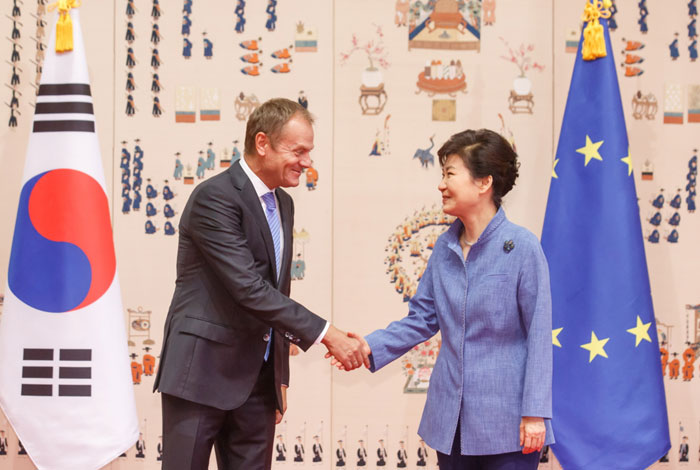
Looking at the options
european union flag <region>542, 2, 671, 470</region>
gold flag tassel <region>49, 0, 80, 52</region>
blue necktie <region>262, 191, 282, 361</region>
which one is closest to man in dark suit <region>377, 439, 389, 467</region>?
european union flag <region>542, 2, 671, 470</region>

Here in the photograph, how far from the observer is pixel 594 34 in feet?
9.56

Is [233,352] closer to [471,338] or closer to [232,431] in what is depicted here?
[232,431]

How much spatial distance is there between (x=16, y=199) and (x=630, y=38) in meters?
3.11

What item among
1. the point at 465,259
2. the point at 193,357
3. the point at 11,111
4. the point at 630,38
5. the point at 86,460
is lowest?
the point at 86,460

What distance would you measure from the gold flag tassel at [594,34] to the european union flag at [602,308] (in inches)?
1.2

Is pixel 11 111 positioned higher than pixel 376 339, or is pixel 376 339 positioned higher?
pixel 11 111

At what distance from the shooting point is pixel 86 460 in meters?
2.85

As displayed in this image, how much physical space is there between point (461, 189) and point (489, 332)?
1.39 ft

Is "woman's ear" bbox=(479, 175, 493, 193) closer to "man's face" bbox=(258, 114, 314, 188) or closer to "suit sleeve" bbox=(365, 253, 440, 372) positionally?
"suit sleeve" bbox=(365, 253, 440, 372)

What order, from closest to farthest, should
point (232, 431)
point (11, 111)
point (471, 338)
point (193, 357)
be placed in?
point (471, 338), point (193, 357), point (232, 431), point (11, 111)

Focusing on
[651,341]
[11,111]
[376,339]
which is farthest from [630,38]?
[11,111]

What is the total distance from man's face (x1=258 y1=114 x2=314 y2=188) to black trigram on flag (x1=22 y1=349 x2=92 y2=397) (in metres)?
1.26

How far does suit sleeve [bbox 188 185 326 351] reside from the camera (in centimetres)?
205

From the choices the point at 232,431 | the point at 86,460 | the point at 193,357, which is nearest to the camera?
the point at 193,357
